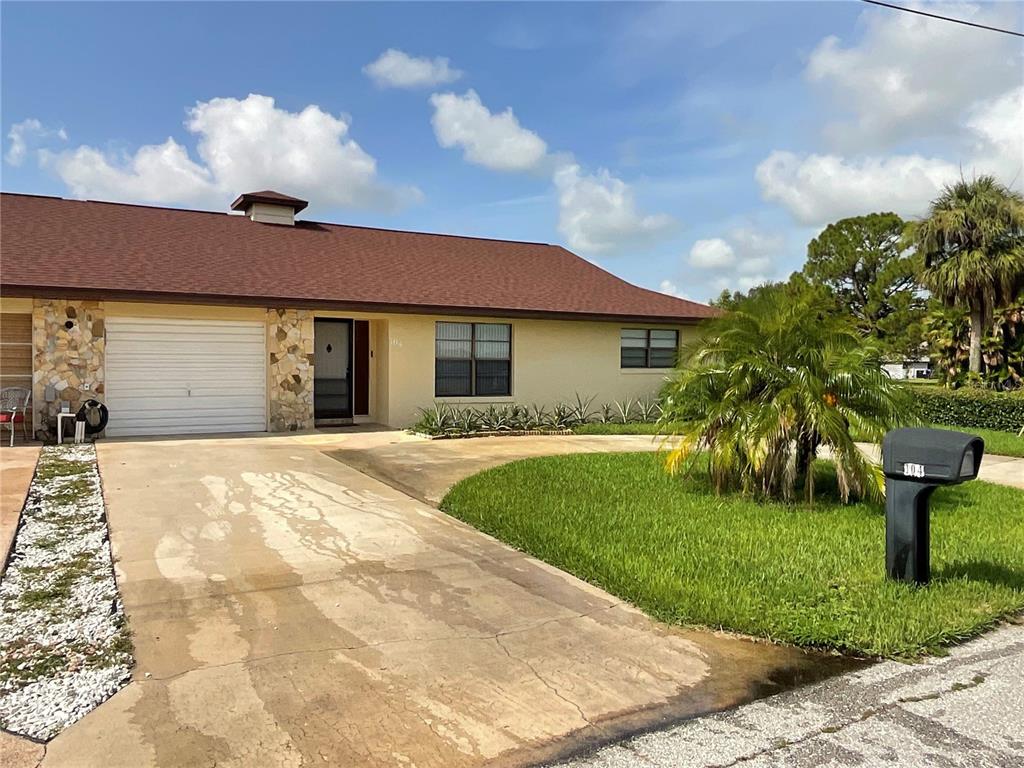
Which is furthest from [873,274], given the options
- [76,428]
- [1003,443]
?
[76,428]

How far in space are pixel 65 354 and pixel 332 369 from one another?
515 centimetres

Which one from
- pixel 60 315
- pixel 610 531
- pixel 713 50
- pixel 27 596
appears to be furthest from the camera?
pixel 60 315

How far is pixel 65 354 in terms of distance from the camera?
12.5 m

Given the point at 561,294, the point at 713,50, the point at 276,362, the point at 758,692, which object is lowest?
the point at 758,692

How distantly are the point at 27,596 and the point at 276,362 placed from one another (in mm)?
9687

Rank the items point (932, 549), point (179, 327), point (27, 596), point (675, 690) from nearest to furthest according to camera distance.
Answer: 1. point (675, 690)
2. point (27, 596)
3. point (932, 549)
4. point (179, 327)

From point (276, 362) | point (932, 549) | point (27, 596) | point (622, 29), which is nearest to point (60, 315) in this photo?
point (276, 362)

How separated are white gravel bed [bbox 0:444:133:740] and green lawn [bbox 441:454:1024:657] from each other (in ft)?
10.4

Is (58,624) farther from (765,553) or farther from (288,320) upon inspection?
(288,320)

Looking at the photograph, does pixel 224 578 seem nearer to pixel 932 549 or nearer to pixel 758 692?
pixel 758 692

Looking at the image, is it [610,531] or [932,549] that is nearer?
[932,549]

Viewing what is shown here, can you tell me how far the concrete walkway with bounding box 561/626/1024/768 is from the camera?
308 cm

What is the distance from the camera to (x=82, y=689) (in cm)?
359

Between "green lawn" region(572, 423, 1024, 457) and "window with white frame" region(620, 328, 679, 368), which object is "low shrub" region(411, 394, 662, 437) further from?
"window with white frame" region(620, 328, 679, 368)
